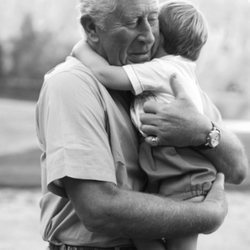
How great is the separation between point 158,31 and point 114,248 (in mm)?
648

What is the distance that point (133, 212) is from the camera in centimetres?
173

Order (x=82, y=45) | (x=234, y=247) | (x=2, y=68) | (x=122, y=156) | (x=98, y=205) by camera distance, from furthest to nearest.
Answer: (x=2, y=68) → (x=234, y=247) → (x=82, y=45) → (x=122, y=156) → (x=98, y=205)

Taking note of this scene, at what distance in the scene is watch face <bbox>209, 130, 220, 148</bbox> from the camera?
1.92m

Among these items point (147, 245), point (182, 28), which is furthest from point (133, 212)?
point (182, 28)

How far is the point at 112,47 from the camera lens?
1.88 metres

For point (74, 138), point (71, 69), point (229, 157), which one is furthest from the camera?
point (229, 157)

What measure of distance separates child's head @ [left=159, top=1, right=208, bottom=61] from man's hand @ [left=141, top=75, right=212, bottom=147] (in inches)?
6.7

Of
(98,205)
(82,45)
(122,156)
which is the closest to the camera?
(98,205)

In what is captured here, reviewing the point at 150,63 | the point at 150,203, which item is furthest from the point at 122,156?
the point at 150,63

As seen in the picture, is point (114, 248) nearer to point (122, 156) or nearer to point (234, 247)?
point (122, 156)

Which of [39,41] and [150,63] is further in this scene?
[39,41]

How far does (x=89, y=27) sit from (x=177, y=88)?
0.31 metres

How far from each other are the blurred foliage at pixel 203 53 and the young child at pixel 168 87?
5.91 metres

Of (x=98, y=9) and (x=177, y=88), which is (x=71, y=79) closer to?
(x=98, y=9)
